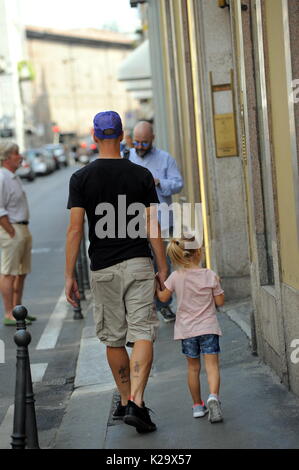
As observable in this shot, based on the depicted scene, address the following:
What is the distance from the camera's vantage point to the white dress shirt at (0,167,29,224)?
11.5 metres

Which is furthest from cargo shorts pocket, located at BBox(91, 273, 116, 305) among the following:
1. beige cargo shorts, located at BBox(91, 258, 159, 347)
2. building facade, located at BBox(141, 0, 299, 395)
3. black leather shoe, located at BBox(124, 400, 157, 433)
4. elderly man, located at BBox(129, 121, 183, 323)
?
elderly man, located at BBox(129, 121, 183, 323)

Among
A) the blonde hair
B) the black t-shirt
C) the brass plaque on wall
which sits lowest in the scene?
the blonde hair

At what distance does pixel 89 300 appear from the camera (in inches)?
550

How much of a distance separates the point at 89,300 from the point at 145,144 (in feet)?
13.5

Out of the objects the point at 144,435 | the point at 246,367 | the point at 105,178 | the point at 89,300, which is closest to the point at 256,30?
the point at 105,178

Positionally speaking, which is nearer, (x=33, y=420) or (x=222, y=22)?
(x=33, y=420)

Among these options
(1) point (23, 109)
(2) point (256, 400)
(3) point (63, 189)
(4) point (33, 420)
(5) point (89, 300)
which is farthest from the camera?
(1) point (23, 109)

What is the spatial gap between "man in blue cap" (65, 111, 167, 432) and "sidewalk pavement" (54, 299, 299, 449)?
0.29 m

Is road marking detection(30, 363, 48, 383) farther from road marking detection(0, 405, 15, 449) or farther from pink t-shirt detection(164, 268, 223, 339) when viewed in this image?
pink t-shirt detection(164, 268, 223, 339)

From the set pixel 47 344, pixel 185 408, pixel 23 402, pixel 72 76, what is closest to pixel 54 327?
pixel 47 344

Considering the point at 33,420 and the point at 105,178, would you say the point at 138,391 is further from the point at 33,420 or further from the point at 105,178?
the point at 105,178

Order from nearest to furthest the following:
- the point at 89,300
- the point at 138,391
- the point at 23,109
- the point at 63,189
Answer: the point at 138,391 → the point at 89,300 → the point at 63,189 → the point at 23,109

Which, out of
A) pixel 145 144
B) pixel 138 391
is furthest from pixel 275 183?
pixel 145 144

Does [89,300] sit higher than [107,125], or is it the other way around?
[107,125]
